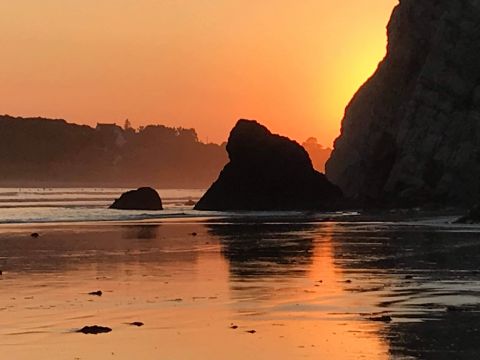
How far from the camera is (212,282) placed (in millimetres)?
31234

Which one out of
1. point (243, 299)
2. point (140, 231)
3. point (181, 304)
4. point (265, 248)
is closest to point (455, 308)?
point (243, 299)

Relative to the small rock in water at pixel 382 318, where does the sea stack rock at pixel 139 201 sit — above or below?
above

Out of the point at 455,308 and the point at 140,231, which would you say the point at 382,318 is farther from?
the point at 140,231

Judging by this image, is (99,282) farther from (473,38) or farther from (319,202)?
(473,38)

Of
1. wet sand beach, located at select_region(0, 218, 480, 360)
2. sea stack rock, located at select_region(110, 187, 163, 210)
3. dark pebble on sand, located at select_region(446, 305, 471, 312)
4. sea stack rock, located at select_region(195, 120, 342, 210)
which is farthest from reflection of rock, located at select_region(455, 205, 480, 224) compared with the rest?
dark pebble on sand, located at select_region(446, 305, 471, 312)

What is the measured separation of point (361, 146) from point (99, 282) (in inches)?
4045

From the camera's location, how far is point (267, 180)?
4301 inches

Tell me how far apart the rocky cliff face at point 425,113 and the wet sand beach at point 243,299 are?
163 ft

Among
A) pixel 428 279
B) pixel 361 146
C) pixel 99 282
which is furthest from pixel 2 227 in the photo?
pixel 361 146

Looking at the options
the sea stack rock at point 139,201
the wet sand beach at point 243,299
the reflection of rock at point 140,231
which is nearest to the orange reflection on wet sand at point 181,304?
the wet sand beach at point 243,299

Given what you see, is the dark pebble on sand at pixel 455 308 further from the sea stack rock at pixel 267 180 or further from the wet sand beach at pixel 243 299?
the sea stack rock at pixel 267 180

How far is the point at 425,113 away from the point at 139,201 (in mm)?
32076

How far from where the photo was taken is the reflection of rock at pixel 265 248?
116 feet

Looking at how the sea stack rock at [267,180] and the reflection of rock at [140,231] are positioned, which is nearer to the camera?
the reflection of rock at [140,231]
